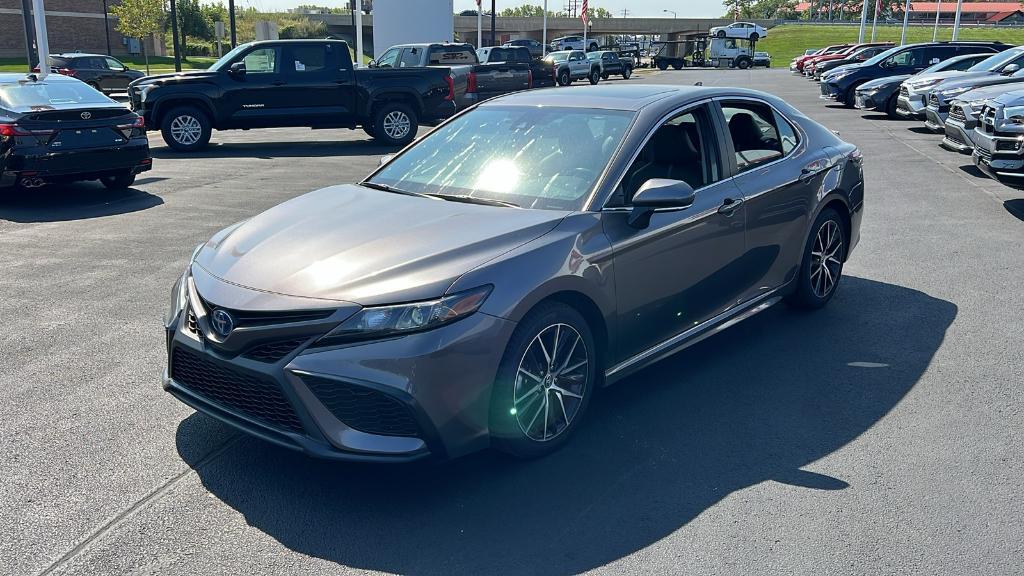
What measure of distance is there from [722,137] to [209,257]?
9.71 feet

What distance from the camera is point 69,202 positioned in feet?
37.1

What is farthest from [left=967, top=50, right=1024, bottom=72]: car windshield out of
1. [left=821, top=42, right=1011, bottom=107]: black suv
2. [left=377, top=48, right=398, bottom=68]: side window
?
[left=377, top=48, right=398, bottom=68]: side window

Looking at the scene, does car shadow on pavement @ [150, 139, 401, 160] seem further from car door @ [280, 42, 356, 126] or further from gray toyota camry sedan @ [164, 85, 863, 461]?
gray toyota camry sedan @ [164, 85, 863, 461]

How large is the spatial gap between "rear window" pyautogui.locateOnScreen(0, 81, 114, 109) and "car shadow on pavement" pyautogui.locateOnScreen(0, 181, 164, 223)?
1193mm

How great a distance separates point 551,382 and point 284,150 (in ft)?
46.4

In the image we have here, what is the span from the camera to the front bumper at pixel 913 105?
20.5 m

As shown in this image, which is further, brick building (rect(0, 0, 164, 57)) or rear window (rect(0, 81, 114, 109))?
brick building (rect(0, 0, 164, 57))

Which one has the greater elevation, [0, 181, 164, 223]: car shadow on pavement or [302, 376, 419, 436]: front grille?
[302, 376, 419, 436]: front grille

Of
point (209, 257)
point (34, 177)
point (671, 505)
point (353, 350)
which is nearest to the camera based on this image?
point (353, 350)

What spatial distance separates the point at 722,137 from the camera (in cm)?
531

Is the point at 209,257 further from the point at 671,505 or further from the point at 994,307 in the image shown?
the point at 994,307

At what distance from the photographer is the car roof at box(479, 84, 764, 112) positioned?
5.07 meters

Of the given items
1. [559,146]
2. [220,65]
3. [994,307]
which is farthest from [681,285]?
[220,65]

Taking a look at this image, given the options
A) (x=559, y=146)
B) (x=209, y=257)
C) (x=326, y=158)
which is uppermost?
(x=559, y=146)
